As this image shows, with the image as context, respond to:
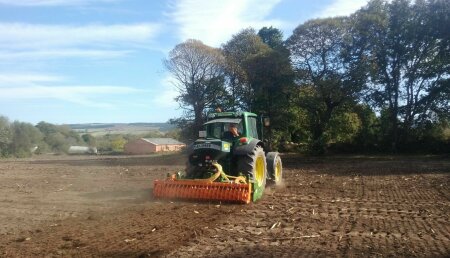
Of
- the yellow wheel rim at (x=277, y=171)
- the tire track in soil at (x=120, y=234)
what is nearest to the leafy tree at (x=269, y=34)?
the yellow wheel rim at (x=277, y=171)

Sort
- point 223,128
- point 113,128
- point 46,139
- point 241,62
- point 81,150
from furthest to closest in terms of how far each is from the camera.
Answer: point 113,128, point 46,139, point 81,150, point 241,62, point 223,128

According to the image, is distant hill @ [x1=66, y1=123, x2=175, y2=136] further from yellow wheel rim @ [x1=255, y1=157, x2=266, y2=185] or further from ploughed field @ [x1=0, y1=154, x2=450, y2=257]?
ploughed field @ [x1=0, y1=154, x2=450, y2=257]

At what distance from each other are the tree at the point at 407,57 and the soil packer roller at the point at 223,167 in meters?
19.2

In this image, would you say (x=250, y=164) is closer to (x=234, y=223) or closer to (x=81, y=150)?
(x=234, y=223)

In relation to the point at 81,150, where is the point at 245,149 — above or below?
below

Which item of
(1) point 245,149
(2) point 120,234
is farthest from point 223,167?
(2) point 120,234

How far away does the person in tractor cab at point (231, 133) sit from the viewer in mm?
11008

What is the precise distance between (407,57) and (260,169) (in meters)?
21.0

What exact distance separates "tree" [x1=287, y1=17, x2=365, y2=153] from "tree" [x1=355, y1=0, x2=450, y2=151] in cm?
119

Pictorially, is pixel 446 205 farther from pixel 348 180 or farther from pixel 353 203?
pixel 348 180

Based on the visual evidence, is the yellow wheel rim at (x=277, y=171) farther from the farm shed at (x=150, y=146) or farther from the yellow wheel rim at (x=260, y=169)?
the farm shed at (x=150, y=146)

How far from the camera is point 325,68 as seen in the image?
28562mm

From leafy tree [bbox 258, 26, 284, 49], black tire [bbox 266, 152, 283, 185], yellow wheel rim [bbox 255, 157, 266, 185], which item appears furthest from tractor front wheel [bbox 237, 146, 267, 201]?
leafy tree [bbox 258, 26, 284, 49]

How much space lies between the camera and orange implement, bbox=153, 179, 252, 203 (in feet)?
31.0
